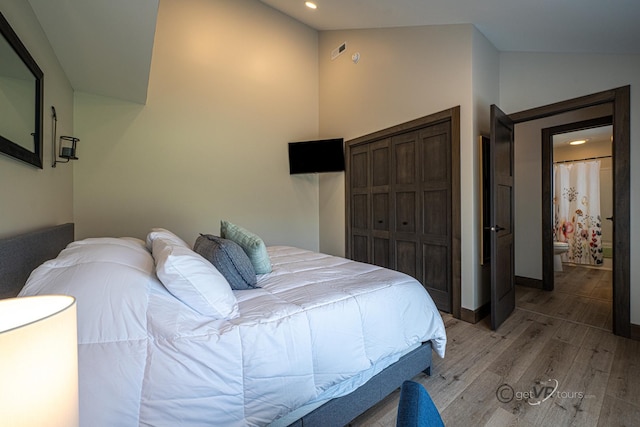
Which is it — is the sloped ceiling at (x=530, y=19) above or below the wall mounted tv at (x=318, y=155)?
above

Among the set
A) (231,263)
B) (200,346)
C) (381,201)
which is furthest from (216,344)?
(381,201)

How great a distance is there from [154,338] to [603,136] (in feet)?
22.5

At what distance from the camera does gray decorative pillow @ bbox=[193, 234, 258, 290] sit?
62.1 inches

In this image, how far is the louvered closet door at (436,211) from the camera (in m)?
2.86

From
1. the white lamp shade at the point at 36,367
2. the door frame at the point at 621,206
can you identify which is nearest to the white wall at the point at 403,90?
the door frame at the point at 621,206

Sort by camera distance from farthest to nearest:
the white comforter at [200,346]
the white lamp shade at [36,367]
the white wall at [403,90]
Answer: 1. the white wall at [403,90]
2. the white comforter at [200,346]
3. the white lamp shade at [36,367]

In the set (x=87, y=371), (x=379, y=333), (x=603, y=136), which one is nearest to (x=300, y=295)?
(x=379, y=333)

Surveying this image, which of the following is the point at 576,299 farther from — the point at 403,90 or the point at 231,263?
the point at 231,263

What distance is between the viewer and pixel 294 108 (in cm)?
425

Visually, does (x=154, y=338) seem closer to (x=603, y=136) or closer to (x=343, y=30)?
(x=343, y=30)

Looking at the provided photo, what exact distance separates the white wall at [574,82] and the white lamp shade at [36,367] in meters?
3.55

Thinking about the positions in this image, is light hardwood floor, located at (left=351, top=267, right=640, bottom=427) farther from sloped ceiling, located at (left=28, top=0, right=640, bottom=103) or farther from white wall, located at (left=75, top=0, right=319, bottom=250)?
white wall, located at (left=75, top=0, right=319, bottom=250)

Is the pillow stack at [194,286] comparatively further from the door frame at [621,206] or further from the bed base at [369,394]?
the door frame at [621,206]

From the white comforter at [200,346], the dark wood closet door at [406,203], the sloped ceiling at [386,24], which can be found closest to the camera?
the white comforter at [200,346]
